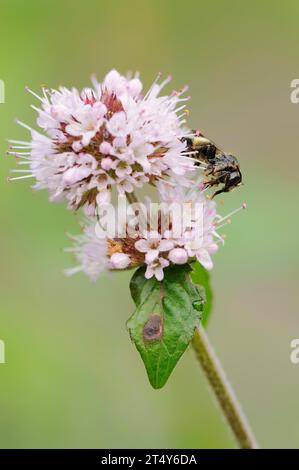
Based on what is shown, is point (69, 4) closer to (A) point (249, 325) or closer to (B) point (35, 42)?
(B) point (35, 42)

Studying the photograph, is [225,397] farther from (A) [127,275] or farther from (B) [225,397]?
(A) [127,275]

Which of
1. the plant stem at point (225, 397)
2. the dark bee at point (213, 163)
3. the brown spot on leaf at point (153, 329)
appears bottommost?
the plant stem at point (225, 397)

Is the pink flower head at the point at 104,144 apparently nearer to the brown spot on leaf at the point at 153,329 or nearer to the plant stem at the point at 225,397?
the brown spot on leaf at the point at 153,329

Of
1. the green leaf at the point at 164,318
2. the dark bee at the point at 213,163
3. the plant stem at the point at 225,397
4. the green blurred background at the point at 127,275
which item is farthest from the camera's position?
the green blurred background at the point at 127,275

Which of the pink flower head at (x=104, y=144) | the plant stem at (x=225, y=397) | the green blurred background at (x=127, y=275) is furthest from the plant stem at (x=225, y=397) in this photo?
the green blurred background at (x=127, y=275)

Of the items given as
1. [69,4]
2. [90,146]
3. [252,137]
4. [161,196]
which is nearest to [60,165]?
[90,146]
